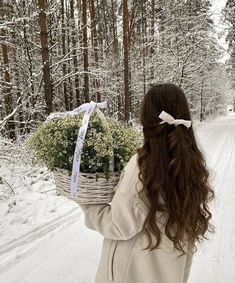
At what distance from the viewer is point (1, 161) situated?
719 centimetres

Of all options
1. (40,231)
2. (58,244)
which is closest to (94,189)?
(58,244)

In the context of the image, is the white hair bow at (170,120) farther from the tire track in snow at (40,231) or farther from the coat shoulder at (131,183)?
the tire track in snow at (40,231)

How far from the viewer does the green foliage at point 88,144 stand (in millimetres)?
1730

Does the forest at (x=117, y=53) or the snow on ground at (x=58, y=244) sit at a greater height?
the forest at (x=117, y=53)

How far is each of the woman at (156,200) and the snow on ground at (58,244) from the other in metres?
1.92

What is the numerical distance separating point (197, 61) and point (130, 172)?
17.6 m

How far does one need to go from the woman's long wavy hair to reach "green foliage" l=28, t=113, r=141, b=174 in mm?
208

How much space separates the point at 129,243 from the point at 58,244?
2.72m

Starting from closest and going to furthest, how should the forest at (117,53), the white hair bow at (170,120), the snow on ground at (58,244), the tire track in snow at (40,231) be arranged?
1. the white hair bow at (170,120)
2. the snow on ground at (58,244)
3. the tire track in snow at (40,231)
4. the forest at (117,53)

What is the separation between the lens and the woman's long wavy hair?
1.59 metres

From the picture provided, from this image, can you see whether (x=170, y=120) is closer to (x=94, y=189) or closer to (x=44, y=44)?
(x=94, y=189)

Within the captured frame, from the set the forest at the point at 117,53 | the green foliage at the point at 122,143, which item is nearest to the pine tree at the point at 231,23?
the forest at the point at 117,53

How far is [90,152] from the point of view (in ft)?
5.77

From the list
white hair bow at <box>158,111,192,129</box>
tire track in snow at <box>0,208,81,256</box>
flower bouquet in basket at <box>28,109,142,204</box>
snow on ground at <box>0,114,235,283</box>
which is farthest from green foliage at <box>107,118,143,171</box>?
tire track in snow at <box>0,208,81,256</box>
